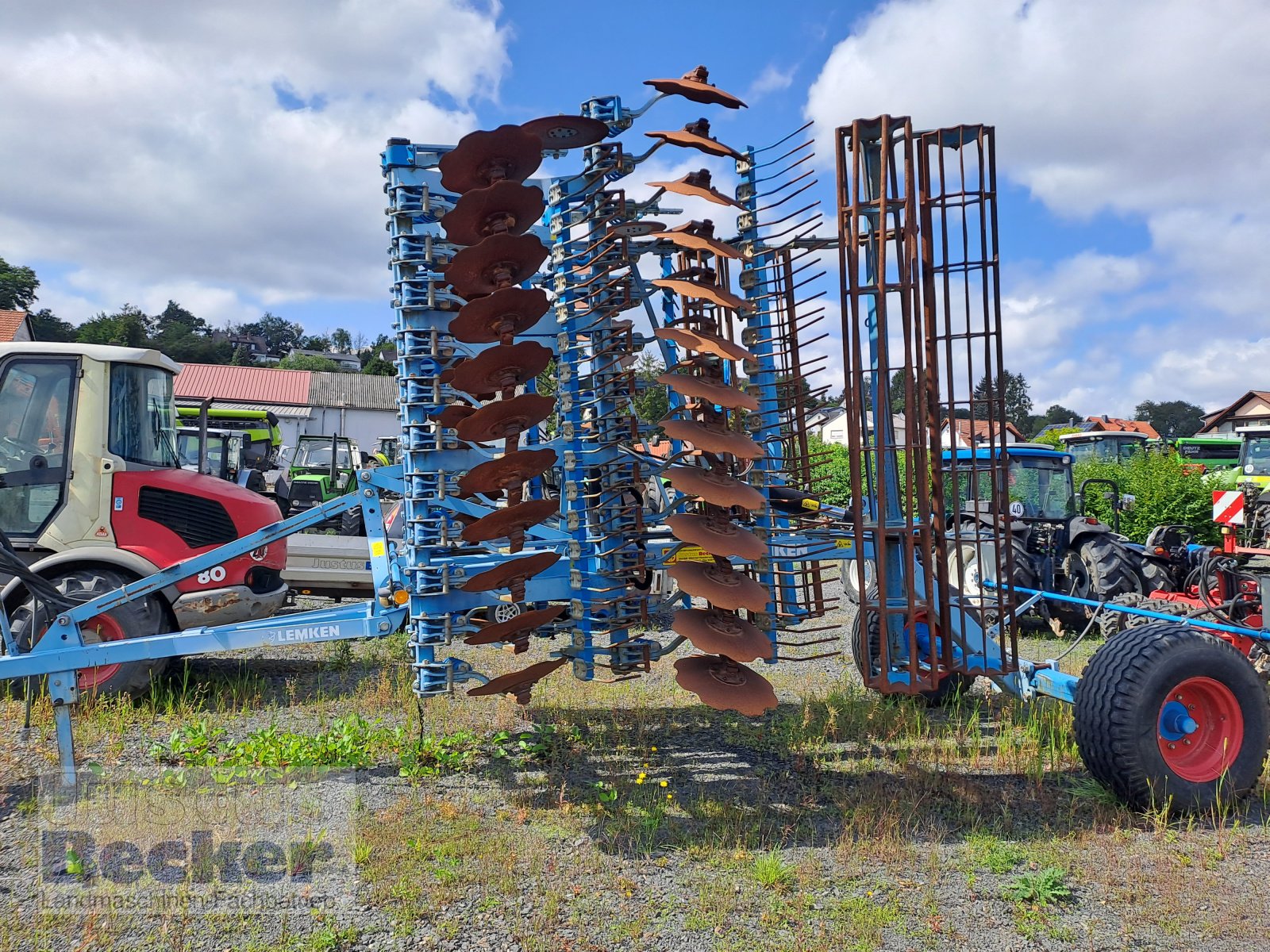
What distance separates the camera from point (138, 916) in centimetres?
377

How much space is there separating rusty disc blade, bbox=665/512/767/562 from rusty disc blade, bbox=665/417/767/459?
336 millimetres

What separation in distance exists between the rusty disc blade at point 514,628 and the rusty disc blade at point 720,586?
0.82 m

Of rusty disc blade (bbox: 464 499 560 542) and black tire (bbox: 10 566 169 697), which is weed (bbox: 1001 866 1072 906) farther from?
black tire (bbox: 10 566 169 697)

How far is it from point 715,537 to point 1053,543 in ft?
24.0

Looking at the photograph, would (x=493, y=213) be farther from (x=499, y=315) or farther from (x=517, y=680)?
(x=517, y=680)

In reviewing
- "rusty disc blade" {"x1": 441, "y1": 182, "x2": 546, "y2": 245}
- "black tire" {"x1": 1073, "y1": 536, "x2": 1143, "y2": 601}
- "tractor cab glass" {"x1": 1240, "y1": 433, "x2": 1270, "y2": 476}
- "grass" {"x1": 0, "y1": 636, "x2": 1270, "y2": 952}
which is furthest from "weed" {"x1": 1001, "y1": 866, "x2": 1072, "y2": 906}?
"tractor cab glass" {"x1": 1240, "y1": 433, "x2": 1270, "y2": 476}

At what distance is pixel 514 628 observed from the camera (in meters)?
4.90

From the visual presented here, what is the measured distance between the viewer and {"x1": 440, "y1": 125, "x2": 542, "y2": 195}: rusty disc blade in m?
4.57

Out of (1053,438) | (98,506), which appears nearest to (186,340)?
(1053,438)

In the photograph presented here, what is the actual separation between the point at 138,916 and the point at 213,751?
2.10 meters

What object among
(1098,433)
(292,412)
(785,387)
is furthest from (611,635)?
(292,412)

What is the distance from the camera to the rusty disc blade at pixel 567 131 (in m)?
4.82

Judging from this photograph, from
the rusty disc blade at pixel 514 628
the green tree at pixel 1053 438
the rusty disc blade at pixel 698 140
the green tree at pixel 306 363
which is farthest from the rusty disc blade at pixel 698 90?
the green tree at pixel 306 363

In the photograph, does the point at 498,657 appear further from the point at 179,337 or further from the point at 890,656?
the point at 179,337
